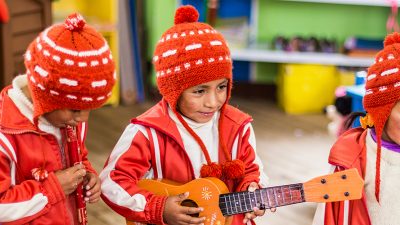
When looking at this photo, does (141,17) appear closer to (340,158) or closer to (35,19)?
(35,19)

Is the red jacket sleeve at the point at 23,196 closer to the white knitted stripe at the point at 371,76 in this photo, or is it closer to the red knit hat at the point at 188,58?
the red knit hat at the point at 188,58

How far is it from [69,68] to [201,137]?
0.54 meters

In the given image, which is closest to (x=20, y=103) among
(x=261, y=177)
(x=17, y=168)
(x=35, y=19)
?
(x=17, y=168)

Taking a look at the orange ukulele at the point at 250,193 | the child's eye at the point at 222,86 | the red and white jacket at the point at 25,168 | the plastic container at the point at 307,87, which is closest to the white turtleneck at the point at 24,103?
the red and white jacket at the point at 25,168

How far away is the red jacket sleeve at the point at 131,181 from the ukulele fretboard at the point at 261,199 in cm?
19

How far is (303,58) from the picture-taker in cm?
474

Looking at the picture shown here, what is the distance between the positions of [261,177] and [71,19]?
768mm

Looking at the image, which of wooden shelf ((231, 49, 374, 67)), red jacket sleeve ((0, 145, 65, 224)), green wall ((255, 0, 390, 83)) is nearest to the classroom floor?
wooden shelf ((231, 49, 374, 67))

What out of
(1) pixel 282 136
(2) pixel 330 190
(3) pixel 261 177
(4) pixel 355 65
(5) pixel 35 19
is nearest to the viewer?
(2) pixel 330 190

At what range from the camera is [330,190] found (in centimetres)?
174

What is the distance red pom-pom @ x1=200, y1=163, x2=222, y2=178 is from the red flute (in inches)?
14.0

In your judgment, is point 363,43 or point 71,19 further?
point 363,43

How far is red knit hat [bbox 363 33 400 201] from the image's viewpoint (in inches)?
67.5

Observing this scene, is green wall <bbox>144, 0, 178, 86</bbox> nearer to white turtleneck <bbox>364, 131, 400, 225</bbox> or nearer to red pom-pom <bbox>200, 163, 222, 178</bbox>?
red pom-pom <bbox>200, 163, 222, 178</bbox>
